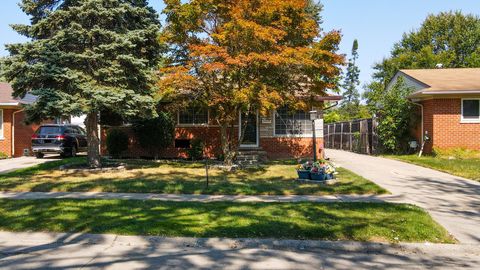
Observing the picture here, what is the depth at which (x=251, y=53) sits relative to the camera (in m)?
13.2

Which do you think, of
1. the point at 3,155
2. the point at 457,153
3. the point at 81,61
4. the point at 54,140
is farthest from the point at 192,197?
the point at 3,155

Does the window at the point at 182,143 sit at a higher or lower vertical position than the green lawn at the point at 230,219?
higher

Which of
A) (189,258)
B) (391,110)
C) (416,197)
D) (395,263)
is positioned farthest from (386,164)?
(189,258)

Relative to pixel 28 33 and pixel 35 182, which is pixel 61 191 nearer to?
pixel 35 182

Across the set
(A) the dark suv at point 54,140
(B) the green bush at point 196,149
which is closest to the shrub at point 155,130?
(B) the green bush at point 196,149

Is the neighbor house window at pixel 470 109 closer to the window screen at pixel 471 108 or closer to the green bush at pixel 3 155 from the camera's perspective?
the window screen at pixel 471 108

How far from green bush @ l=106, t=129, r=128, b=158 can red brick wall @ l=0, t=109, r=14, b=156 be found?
6.27 m

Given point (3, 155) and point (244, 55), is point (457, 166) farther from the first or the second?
point (3, 155)

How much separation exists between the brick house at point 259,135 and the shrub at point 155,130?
0.91m

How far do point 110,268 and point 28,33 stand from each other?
12.1 m

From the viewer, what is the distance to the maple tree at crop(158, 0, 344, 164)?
13328mm

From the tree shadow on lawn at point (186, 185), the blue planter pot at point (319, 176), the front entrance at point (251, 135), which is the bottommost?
the tree shadow on lawn at point (186, 185)

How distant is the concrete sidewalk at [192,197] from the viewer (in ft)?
31.2

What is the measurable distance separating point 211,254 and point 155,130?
12796 millimetres
